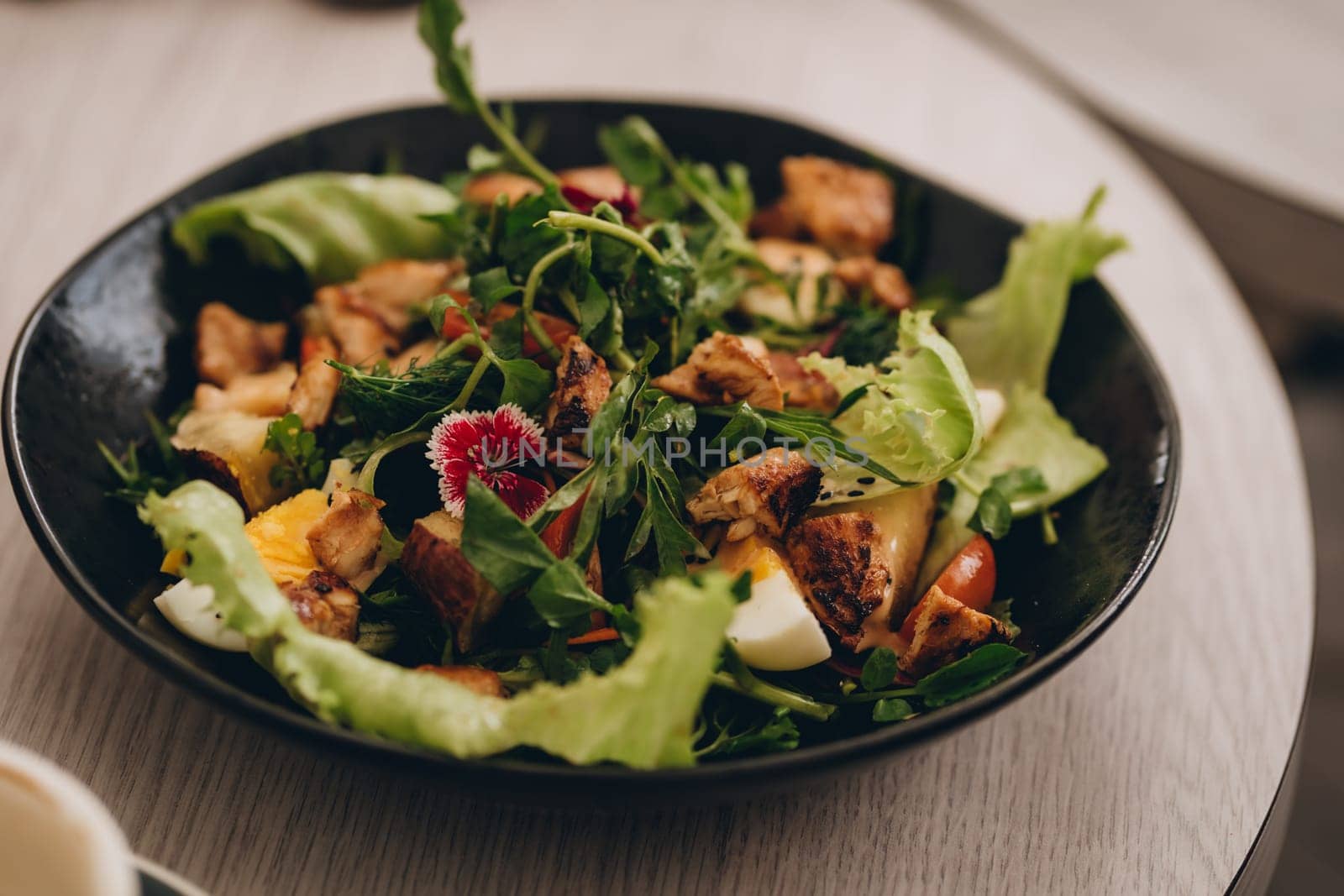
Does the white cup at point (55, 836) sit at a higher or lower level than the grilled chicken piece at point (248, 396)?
lower

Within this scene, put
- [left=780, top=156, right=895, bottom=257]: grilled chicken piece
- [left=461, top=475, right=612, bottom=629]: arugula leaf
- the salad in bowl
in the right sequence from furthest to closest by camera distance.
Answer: [left=780, top=156, right=895, bottom=257]: grilled chicken piece, [left=461, top=475, right=612, bottom=629]: arugula leaf, the salad in bowl

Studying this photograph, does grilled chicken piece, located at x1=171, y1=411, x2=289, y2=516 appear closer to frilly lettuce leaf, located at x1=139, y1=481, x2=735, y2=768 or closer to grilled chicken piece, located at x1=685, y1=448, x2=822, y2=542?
frilly lettuce leaf, located at x1=139, y1=481, x2=735, y2=768

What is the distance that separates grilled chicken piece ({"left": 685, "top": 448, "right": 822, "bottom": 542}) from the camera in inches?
63.8

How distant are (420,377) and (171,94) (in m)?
1.81

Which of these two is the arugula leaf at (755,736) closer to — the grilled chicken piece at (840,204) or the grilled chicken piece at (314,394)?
the grilled chicken piece at (314,394)

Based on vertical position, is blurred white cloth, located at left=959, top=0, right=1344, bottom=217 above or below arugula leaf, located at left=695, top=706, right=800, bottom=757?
above

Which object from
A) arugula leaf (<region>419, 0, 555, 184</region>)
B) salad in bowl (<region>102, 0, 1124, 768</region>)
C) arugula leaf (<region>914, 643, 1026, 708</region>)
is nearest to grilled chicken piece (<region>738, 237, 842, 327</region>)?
salad in bowl (<region>102, 0, 1124, 768</region>)

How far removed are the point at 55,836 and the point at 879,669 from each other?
1.04m

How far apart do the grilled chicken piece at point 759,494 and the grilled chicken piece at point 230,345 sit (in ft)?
3.06

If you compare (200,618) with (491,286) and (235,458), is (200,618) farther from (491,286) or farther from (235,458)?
(491,286)

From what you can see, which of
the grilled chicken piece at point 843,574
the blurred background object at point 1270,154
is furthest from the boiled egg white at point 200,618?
the blurred background object at point 1270,154

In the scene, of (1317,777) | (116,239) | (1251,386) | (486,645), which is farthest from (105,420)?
(1317,777)

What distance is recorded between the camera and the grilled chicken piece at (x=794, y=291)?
213 centimetres

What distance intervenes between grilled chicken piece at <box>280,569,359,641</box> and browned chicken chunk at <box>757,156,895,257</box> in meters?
1.26
